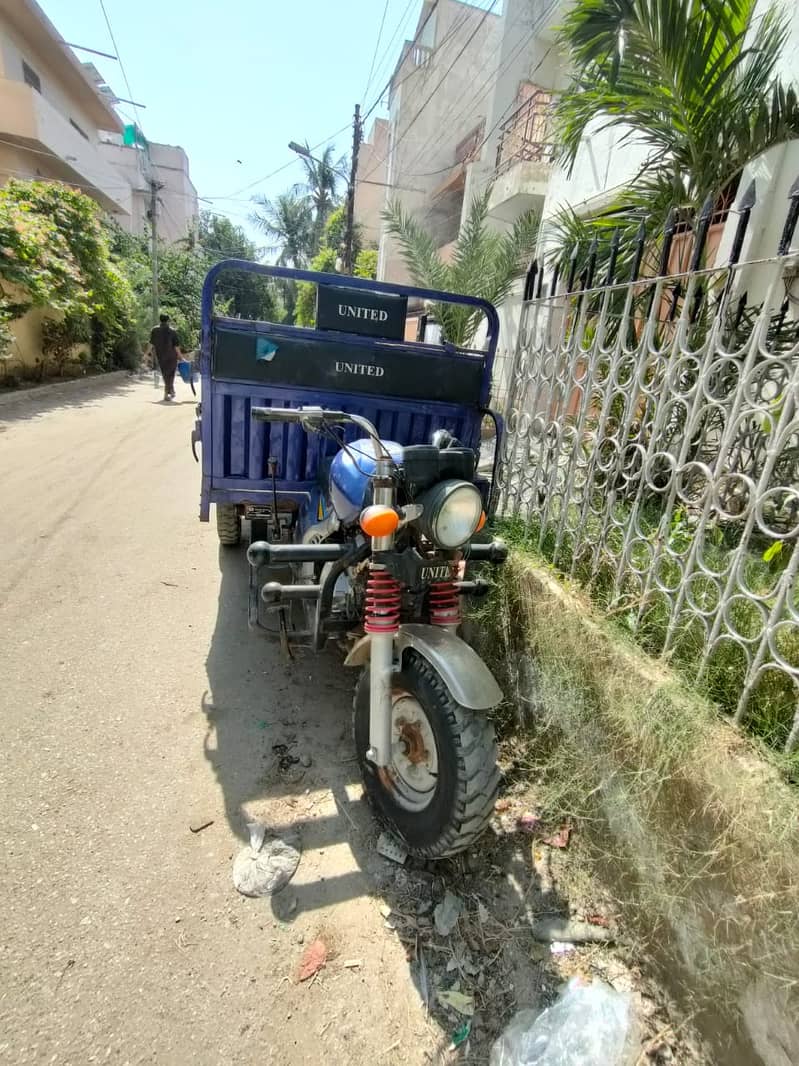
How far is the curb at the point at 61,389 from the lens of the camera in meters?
9.12

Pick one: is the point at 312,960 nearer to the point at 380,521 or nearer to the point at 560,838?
the point at 560,838

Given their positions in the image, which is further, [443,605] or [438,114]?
[438,114]

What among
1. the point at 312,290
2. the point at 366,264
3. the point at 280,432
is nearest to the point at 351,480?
the point at 280,432

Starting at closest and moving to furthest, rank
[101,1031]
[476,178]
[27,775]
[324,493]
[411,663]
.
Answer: [101,1031]
[411,663]
[27,775]
[324,493]
[476,178]

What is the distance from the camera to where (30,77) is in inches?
661

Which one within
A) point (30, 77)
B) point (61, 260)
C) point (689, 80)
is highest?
point (30, 77)

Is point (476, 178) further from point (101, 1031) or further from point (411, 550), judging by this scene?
point (101, 1031)

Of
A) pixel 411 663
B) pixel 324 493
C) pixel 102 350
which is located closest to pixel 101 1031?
pixel 411 663

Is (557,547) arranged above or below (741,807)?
above

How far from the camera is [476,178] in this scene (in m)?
13.3

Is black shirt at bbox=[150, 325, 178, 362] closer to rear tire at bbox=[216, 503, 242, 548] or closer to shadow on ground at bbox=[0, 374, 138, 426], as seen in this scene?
shadow on ground at bbox=[0, 374, 138, 426]

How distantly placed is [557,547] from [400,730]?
1.20m

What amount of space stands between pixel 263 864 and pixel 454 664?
1002 millimetres

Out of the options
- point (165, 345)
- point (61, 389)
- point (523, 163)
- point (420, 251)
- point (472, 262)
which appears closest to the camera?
point (472, 262)
